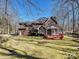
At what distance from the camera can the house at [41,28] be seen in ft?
190

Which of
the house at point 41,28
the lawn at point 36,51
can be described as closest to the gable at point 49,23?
the house at point 41,28

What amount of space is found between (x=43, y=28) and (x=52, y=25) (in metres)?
3.49

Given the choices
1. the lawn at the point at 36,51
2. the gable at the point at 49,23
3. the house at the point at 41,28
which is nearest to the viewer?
the lawn at the point at 36,51

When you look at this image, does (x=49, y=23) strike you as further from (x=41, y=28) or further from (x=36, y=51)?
(x=36, y=51)

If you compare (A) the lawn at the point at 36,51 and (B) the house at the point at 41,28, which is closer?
(A) the lawn at the point at 36,51

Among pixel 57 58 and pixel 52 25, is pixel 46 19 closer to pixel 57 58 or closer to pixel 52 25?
pixel 52 25

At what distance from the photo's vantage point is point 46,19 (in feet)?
204

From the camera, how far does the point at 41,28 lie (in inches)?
2350

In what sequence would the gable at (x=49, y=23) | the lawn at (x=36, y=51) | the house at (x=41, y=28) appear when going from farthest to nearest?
1. the gable at (x=49, y=23)
2. the house at (x=41, y=28)
3. the lawn at (x=36, y=51)

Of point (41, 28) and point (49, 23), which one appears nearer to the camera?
point (41, 28)

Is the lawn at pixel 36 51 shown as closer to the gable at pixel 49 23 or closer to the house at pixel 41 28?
the house at pixel 41 28

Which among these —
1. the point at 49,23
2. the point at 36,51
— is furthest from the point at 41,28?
the point at 36,51

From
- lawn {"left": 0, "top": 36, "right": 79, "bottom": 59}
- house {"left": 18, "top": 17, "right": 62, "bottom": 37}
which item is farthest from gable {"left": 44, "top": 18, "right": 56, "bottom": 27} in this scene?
lawn {"left": 0, "top": 36, "right": 79, "bottom": 59}

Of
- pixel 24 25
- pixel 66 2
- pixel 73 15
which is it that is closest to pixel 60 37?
pixel 73 15
